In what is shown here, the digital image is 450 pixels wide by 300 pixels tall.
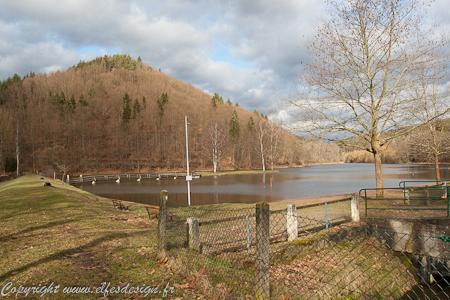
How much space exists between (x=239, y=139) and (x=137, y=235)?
7625 cm

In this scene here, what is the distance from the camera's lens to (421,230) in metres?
8.63

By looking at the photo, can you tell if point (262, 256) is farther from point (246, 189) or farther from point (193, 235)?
point (246, 189)

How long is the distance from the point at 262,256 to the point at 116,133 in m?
85.0

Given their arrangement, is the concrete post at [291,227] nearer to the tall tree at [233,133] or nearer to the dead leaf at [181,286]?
the dead leaf at [181,286]

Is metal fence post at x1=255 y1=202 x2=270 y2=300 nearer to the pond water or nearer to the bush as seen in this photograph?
the pond water

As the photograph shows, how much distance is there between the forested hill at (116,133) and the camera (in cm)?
6612

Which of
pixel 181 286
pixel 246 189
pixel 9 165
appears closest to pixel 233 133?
pixel 246 189

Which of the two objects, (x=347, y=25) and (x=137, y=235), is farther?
(x=347, y=25)

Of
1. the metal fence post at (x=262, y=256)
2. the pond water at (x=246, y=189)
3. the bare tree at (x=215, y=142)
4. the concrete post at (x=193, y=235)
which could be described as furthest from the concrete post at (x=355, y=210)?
the bare tree at (x=215, y=142)

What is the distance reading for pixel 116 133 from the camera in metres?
81.0

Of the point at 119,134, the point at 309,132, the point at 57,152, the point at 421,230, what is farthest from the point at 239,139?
the point at 421,230

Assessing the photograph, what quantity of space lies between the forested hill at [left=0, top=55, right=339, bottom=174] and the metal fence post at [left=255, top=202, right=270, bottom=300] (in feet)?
Result: 171

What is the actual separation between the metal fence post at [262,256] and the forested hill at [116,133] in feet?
171

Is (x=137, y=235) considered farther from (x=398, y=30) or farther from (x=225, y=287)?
(x=398, y=30)
